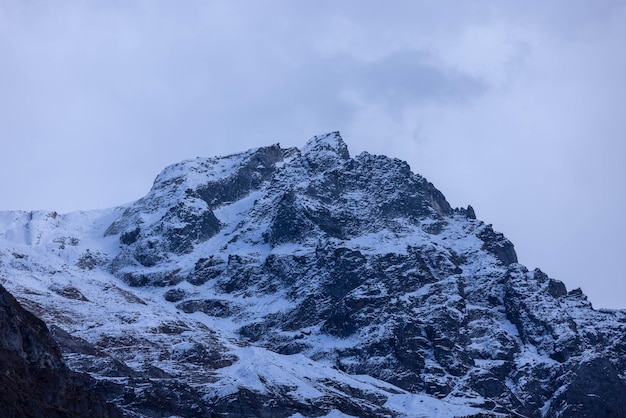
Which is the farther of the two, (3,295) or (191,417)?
(191,417)

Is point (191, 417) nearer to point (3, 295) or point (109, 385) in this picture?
point (109, 385)

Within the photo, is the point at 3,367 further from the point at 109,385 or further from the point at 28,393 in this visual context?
the point at 109,385

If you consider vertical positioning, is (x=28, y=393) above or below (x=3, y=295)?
below

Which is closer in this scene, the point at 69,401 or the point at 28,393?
the point at 28,393

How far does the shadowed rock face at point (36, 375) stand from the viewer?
139300mm

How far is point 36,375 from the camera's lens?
5837 inches

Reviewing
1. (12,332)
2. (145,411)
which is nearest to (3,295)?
(12,332)

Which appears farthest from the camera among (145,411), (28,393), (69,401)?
(145,411)

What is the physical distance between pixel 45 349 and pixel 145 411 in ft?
142

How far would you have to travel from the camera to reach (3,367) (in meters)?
141

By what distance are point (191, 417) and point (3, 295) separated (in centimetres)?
5261

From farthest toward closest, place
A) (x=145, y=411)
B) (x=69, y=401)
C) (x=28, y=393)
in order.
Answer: (x=145, y=411), (x=69, y=401), (x=28, y=393)

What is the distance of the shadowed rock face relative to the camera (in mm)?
139300

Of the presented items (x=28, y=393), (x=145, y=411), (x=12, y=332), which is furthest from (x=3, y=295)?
(x=145, y=411)
